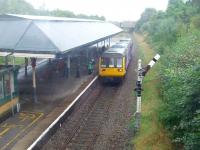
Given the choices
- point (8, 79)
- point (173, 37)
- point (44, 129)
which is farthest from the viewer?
point (173, 37)

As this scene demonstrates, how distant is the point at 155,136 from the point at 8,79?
833 centimetres

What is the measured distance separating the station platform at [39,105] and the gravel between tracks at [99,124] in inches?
38.7

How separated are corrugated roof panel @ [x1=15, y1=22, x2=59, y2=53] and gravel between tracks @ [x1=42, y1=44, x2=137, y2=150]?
365 cm

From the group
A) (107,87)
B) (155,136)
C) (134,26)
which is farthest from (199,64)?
(134,26)

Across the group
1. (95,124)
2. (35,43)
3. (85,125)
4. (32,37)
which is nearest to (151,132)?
(95,124)

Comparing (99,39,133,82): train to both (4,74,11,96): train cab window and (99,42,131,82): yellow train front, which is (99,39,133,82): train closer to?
(99,42,131,82): yellow train front

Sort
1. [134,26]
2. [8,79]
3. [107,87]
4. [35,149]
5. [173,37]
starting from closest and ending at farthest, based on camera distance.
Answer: [35,149]
[8,79]
[107,87]
[173,37]
[134,26]

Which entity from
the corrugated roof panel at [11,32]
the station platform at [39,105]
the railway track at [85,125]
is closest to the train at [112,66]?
the station platform at [39,105]

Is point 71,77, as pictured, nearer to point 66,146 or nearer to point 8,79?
point 8,79

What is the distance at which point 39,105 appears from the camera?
67.9ft

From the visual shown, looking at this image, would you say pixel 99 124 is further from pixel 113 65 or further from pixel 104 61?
pixel 104 61

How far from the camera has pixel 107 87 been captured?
25.9 m

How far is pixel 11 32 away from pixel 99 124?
7.68m

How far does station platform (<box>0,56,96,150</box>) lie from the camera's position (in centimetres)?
1550
